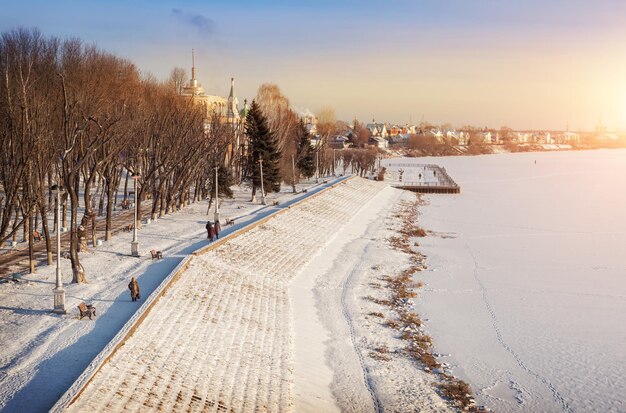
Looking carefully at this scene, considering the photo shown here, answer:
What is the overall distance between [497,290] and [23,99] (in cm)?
2134

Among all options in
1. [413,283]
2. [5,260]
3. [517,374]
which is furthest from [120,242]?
[517,374]

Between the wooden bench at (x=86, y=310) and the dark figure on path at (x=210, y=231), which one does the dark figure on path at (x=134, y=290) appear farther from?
the dark figure on path at (x=210, y=231)

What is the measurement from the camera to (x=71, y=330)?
17000 millimetres

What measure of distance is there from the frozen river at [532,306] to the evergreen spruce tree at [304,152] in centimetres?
2348

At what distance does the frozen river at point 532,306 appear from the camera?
17984mm

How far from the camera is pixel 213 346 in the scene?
698 inches

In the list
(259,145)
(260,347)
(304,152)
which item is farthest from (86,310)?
(304,152)

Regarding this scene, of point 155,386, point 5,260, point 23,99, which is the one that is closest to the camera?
point 155,386

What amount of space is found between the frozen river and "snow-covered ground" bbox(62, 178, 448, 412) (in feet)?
8.29

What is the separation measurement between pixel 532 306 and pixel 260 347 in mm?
12846

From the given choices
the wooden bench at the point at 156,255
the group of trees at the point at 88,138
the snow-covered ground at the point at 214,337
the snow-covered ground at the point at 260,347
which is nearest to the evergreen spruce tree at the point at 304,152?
the group of trees at the point at 88,138

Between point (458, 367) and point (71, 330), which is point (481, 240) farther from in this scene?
point (71, 330)

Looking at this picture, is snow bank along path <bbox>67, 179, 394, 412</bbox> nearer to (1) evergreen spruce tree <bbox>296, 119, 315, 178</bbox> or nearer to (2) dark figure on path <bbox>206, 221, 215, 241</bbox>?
(2) dark figure on path <bbox>206, 221, 215, 241</bbox>

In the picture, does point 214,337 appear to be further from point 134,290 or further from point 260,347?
point 134,290
